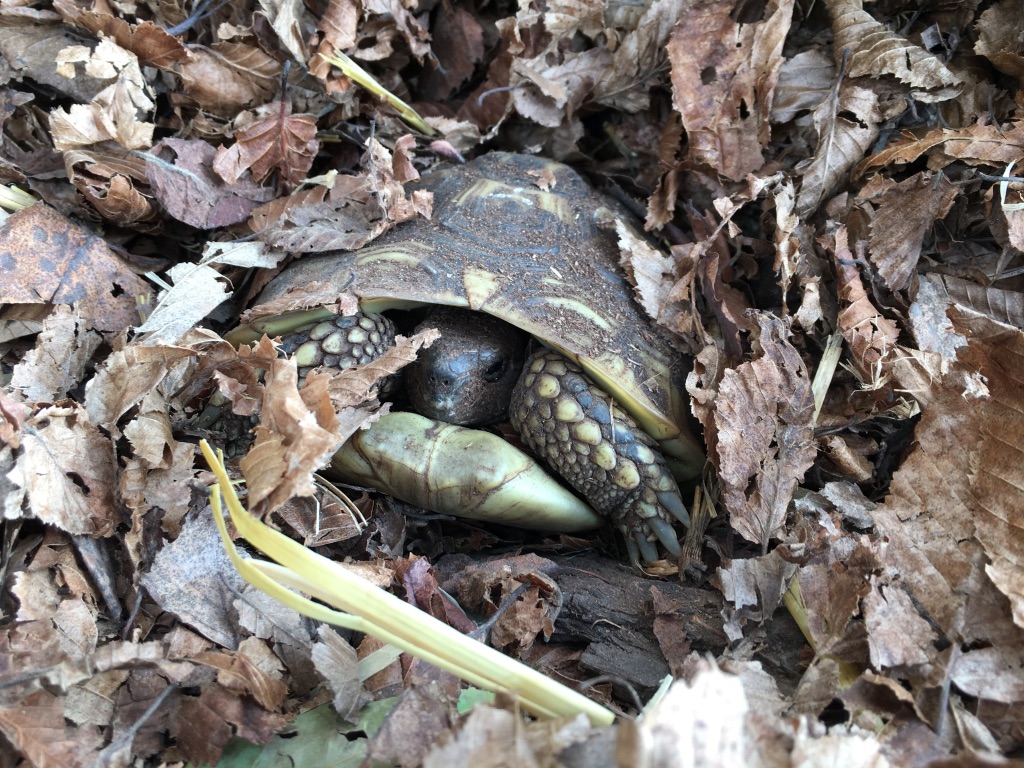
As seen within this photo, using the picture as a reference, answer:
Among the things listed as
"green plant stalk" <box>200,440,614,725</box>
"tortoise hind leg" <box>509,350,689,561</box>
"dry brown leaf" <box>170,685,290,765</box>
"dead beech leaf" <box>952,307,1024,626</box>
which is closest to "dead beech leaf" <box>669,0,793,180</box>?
"tortoise hind leg" <box>509,350,689,561</box>

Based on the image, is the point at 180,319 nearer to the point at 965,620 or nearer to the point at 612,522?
the point at 612,522

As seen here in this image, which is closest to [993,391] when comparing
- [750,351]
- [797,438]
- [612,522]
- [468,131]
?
[797,438]

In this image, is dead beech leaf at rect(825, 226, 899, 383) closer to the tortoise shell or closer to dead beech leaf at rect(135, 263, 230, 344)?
the tortoise shell

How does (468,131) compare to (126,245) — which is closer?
(126,245)

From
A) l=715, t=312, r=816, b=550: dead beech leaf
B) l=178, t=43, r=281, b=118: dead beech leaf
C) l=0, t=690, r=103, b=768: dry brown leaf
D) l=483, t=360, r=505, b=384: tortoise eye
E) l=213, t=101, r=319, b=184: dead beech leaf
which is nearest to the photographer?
l=0, t=690, r=103, b=768: dry brown leaf

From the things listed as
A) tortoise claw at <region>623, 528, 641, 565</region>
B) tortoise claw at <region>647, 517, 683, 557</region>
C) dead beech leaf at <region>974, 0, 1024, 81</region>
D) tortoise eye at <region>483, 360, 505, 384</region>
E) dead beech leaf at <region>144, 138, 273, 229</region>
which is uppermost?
dead beech leaf at <region>974, 0, 1024, 81</region>

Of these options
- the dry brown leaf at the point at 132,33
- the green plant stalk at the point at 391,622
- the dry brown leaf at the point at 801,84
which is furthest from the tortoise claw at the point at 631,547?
the dry brown leaf at the point at 132,33

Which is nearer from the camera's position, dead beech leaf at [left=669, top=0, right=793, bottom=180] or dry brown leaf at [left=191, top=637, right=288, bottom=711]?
dry brown leaf at [left=191, top=637, right=288, bottom=711]
